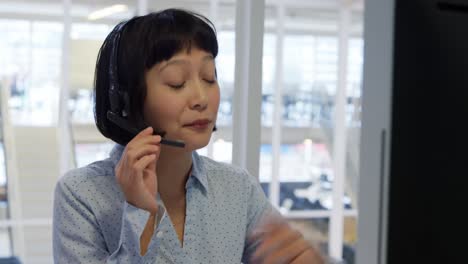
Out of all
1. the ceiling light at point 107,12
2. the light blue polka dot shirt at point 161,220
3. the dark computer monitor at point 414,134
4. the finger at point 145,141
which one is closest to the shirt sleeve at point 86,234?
the light blue polka dot shirt at point 161,220

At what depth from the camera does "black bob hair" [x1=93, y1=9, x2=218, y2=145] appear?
1.08 metres

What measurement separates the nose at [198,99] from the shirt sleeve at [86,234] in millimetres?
221

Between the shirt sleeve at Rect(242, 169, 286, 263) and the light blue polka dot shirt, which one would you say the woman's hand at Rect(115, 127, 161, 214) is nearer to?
the light blue polka dot shirt

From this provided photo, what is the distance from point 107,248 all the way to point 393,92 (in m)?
0.80

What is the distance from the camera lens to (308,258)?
82 centimetres

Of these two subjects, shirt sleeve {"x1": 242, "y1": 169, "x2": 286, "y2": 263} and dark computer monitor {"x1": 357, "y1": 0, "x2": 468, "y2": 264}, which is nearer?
dark computer monitor {"x1": 357, "y1": 0, "x2": 468, "y2": 264}

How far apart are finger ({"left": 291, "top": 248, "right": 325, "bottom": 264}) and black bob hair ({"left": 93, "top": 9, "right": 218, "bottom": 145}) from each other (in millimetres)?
439

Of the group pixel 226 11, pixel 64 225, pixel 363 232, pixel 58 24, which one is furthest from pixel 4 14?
pixel 363 232

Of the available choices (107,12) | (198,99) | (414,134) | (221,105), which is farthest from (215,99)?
(107,12)

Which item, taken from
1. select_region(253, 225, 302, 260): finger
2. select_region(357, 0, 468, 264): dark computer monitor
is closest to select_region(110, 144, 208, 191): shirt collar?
select_region(253, 225, 302, 260): finger

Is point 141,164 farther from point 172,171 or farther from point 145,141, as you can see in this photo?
point 172,171

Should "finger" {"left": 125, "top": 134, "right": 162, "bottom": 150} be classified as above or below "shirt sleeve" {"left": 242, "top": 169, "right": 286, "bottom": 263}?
above

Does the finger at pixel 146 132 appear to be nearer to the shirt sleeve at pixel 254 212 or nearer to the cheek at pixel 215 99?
the cheek at pixel 215 99

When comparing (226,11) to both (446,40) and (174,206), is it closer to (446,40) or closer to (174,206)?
(174,206)
